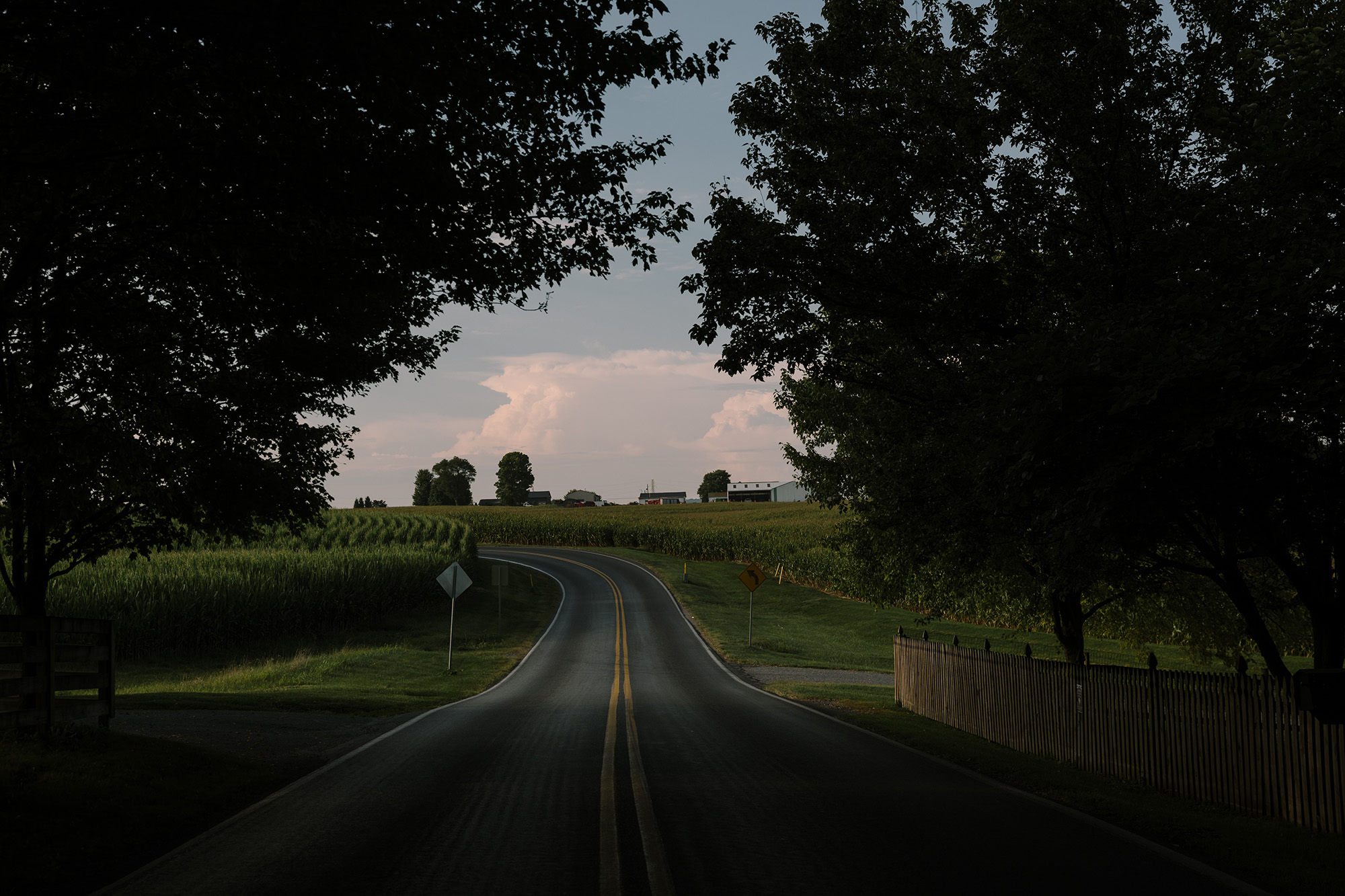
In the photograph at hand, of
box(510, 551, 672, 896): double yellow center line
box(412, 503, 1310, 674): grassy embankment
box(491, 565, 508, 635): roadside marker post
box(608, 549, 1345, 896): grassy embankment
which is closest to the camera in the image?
box(510, 551, 672, 896): double yellow center line

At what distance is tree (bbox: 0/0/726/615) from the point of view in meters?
6.48

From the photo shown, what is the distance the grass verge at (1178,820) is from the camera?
6.63 m

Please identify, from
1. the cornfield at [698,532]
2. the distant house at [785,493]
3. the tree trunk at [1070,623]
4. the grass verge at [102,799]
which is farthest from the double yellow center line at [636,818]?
the distant house at [785,493]

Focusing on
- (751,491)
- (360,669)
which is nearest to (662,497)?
(751,491)

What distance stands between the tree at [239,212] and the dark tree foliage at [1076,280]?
4054mm

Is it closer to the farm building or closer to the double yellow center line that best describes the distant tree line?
the farm building

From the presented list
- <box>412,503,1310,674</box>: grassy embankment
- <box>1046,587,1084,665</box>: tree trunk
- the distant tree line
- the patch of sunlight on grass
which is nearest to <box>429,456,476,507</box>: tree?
the distant tree line

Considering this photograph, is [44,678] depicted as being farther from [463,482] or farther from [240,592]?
[463,482]

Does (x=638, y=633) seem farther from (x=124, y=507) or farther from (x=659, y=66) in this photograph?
(x=659, y=66)

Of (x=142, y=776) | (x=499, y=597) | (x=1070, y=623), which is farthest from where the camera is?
(x=499, y=597)

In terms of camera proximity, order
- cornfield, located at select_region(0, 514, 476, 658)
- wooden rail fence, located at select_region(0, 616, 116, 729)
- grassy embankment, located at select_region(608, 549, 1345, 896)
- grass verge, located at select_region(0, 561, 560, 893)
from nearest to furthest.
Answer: grass verge, located at select_region(0, 561, 560, 893) < grassy embankment, located at select_region(608, 549, 1345, 896) < wooden rail fence, located at select_region(0, 616, 116, 729) < cornfield, located at select_region(0, 514, 476, 658)

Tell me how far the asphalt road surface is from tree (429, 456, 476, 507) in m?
160

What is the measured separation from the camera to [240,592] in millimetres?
33438

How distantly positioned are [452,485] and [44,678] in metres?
164
